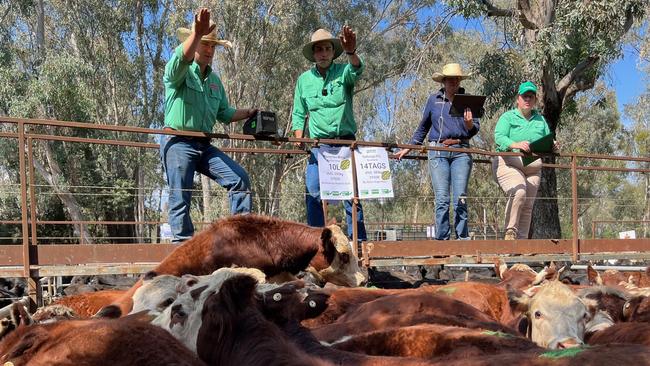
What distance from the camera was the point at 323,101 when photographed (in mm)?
8969

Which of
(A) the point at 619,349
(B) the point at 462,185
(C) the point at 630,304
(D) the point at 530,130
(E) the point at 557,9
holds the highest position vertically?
(E) the point at 557,9

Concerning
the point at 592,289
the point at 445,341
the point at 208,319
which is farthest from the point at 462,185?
the point at 208,319

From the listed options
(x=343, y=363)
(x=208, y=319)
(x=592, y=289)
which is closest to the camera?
(x=343, y=363)

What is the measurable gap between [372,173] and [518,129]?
2745 millimetres

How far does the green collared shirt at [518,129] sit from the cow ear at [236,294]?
7305mm

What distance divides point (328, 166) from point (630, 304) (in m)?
3.94

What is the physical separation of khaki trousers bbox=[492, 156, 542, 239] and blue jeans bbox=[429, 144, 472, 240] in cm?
90

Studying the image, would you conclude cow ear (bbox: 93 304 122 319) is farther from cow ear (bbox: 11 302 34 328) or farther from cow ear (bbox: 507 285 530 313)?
cow ear (bbox: 507 285 530 313)

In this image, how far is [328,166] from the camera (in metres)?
8.83

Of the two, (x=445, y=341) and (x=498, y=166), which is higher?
(x=498, y=166)

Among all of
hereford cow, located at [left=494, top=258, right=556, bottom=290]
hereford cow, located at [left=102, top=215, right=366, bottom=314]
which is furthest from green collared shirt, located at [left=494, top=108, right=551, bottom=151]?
hereford cow, located at [left=102, top=215, right=366, bottom=314]

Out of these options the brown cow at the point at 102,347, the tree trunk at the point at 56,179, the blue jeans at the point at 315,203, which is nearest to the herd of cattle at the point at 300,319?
the brown cow at the point at 102,347

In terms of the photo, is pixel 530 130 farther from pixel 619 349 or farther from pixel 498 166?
pixel 619 349

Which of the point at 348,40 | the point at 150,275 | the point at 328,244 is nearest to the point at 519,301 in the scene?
the point at 328,244
